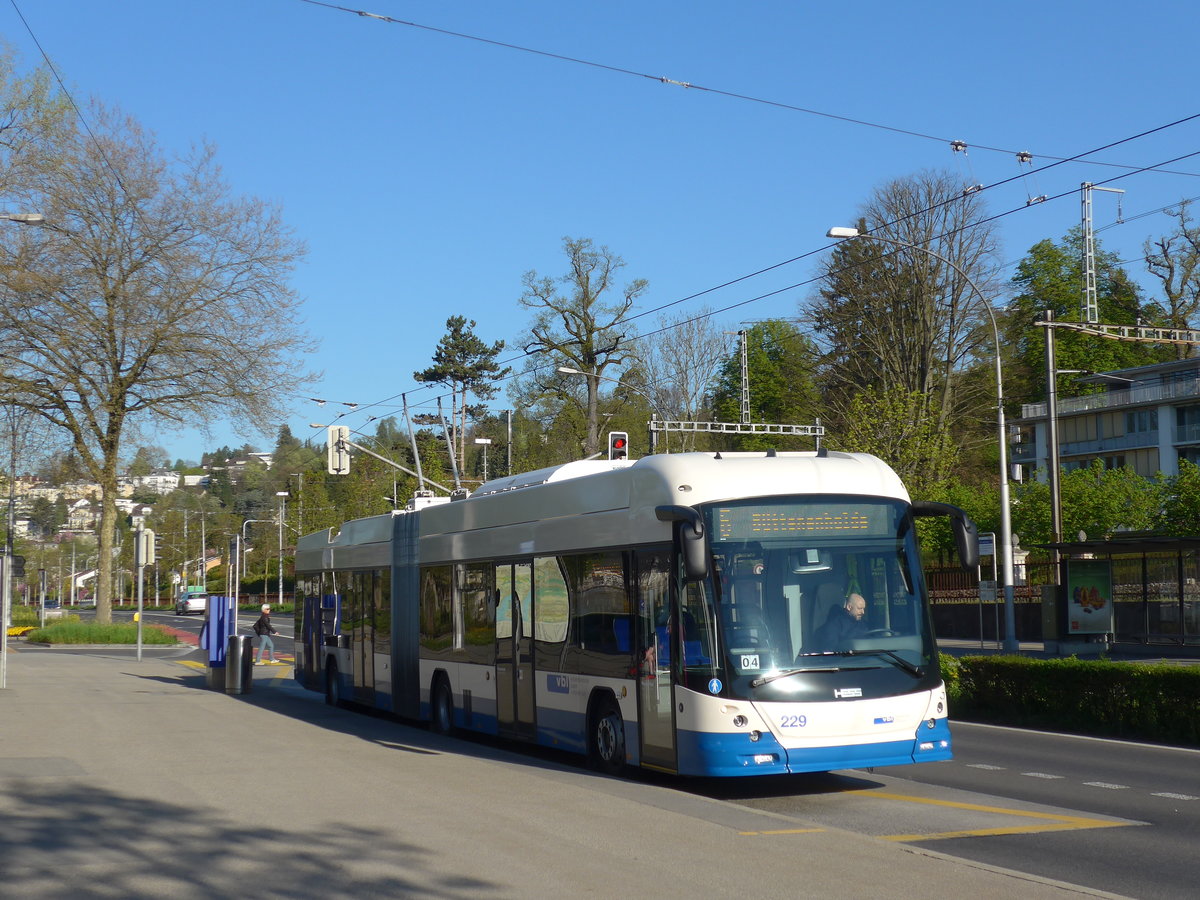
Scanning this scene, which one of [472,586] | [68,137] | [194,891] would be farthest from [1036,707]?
[68,137]

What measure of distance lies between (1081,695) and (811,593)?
25.1ft

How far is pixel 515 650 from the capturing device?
1534cm

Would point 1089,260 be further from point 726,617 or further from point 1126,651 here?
point 726,617

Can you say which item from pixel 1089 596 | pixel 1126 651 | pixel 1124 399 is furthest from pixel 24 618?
pixel 1124 399

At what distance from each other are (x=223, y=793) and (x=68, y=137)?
27.7 m

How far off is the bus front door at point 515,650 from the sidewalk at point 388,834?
0.69m

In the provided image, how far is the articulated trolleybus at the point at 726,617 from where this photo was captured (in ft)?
36.7

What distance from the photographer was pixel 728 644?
37.0ft

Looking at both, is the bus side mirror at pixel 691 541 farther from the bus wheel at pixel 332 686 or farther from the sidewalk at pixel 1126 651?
the sidewalk at pixel 1126 651

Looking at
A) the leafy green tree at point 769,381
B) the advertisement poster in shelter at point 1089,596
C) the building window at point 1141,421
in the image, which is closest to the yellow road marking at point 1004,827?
the advertisement poster in shelter at point 1089,596

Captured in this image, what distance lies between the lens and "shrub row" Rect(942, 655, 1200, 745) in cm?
1606

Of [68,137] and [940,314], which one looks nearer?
[68,137]

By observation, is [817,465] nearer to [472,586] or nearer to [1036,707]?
[472,586]

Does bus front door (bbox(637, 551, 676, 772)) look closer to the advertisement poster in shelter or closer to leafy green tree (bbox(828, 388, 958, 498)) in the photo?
the advertisement poster in shelter
